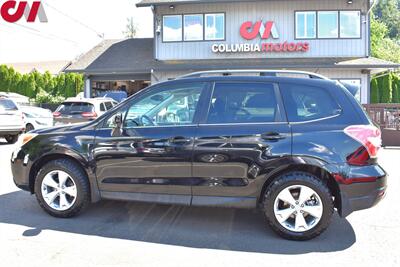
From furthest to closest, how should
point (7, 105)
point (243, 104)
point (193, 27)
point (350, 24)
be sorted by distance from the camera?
point (193, 27) → point (350, 24) → point (7, 105) → point (243, 104)

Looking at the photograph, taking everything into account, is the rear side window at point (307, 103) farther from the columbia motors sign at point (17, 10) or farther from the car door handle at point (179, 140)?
the columbia motors sign at point (17, 10)

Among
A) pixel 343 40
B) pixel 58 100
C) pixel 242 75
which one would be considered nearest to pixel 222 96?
pixel 242 75

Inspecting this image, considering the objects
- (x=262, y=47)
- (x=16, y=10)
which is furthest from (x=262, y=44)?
(x=16, y=10)

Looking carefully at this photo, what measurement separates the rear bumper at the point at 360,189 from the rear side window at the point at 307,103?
2.29ft

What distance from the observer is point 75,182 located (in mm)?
5062

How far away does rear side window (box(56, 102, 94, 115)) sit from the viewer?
1358 cm

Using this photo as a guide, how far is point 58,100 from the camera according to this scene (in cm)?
2858

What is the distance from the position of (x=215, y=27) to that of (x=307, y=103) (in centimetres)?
1582

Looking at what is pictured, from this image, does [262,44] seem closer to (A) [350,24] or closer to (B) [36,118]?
(A) [350,24]

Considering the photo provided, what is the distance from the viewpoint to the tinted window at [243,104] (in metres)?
4.66

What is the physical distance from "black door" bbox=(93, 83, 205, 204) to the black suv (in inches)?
0.5

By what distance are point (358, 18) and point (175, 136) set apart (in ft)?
55.7

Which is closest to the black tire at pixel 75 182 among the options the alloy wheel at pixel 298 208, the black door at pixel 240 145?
the black door at pixel 240 145

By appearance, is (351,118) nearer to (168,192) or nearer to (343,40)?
(168,192)
